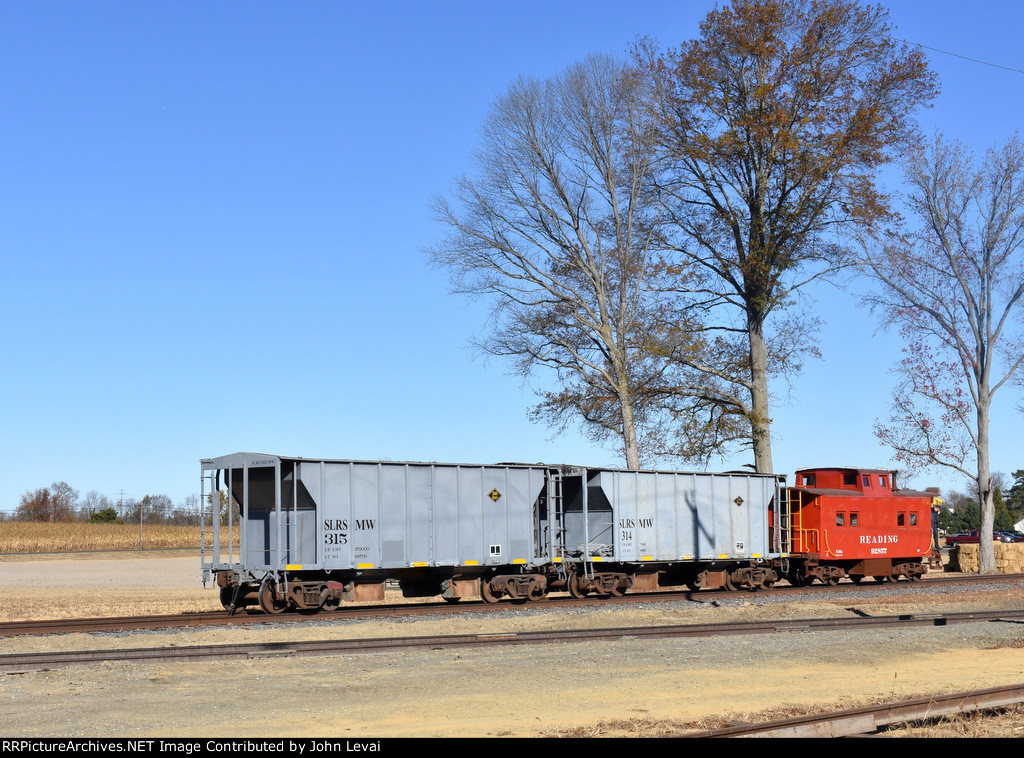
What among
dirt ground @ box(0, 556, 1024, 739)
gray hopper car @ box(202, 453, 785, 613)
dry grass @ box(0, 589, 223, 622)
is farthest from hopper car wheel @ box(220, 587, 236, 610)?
dirt ground @ box(0, 556, 1024, 739)

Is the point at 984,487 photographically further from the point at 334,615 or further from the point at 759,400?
the point at 334,615

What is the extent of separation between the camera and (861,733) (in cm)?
868

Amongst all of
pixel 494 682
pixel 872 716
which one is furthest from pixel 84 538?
pixel 872 716

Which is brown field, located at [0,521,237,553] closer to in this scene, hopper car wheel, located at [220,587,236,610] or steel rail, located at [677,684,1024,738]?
hopper car wheel, located at [220,587,236,610]

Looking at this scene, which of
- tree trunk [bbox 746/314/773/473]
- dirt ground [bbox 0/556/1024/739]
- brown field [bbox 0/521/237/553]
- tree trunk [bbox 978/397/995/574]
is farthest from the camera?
brown field [bbox 0/521/237/553]

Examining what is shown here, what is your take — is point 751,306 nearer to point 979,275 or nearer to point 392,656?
point 979,275

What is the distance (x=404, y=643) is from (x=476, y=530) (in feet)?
27.6

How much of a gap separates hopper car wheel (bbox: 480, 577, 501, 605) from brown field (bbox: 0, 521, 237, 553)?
5913 centimetres

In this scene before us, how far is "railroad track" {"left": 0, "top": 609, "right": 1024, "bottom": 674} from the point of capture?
14367 millimetres

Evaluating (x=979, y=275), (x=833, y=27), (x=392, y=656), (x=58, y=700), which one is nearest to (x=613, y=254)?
(x=833, y=27)

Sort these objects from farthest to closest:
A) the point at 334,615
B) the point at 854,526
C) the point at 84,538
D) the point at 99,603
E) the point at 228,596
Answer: the point at 84,538 → the point at 854,526 → the point at 99,603 → the point at 228,596 → the point at 334,615

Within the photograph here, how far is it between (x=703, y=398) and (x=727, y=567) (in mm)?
7417

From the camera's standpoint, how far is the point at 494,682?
41.0 feet

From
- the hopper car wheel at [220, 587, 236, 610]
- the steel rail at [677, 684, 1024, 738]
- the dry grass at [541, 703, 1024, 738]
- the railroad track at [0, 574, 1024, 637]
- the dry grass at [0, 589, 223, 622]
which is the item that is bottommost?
the dry grass at [0, 589, 223, 622]
